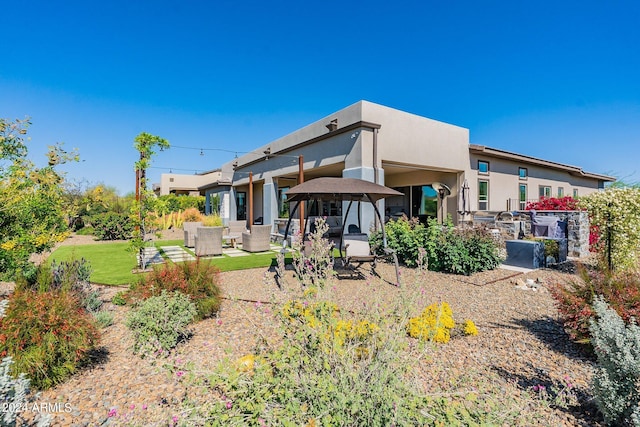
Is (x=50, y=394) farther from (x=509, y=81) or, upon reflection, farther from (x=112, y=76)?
(x=509, y=81)

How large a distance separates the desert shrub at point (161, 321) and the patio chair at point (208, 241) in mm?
5963

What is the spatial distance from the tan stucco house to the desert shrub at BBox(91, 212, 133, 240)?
620cm

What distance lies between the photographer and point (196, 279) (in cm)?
430

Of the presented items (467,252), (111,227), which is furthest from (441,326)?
(111,227)

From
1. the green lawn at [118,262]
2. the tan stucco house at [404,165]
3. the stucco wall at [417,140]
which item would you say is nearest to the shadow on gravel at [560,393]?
the green lawn at [118,262]

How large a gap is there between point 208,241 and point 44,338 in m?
7.13

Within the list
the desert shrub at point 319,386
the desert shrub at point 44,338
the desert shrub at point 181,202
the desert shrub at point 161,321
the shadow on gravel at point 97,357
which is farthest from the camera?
the desert shrub at point 181,202

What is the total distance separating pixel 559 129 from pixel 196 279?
68.8ft

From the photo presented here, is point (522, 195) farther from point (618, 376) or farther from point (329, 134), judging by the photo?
point (618, 376)

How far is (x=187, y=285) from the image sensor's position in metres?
4.17

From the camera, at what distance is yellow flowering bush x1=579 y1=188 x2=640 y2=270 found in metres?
6.12

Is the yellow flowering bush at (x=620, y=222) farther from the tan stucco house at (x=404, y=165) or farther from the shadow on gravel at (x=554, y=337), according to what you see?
the tan stucco house at (x=404, y=165)

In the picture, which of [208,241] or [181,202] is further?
[181,202]

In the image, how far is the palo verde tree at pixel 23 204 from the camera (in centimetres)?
392
